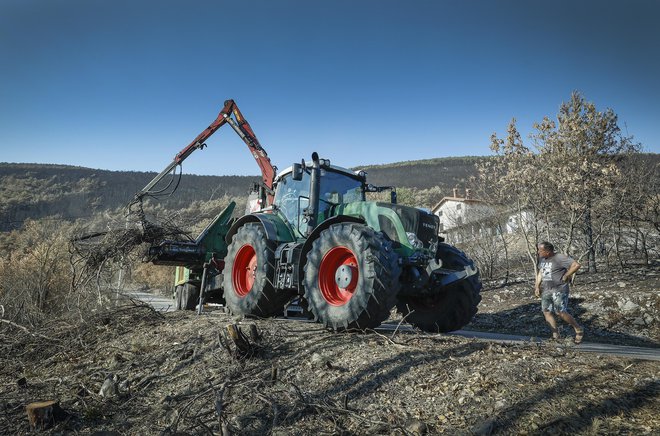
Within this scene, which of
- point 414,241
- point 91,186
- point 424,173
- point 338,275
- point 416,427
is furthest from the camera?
point 424,173

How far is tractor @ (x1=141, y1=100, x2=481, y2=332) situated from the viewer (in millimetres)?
5379

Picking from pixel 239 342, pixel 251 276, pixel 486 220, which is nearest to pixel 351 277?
pixel 239 342

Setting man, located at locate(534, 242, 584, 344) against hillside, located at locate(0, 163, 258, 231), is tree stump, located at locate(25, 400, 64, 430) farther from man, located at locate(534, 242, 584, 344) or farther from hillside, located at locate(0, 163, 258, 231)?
hillside, located at locate(0, 163, 258, 231)

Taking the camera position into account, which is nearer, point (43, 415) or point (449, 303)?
point (43, 415)

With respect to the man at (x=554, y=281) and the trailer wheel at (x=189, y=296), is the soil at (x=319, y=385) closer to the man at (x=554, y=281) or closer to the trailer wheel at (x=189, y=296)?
the man at (x=554, y=281)

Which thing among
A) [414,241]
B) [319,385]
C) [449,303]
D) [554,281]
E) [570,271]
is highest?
[414,241]

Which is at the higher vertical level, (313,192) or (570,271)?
(313,192)

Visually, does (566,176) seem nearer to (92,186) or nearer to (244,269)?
(244,269)

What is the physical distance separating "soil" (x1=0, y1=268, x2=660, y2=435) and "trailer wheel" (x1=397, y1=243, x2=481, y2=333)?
A: 1.33 metres

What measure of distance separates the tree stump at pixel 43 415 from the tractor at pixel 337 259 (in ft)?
9.76

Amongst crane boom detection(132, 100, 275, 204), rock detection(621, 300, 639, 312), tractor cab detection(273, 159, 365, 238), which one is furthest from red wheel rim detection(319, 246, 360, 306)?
rock detection(621, 300, 639, 312)

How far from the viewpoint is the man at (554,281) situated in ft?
20.4

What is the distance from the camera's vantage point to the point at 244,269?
26.6 ft

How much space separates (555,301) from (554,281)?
28 cm
